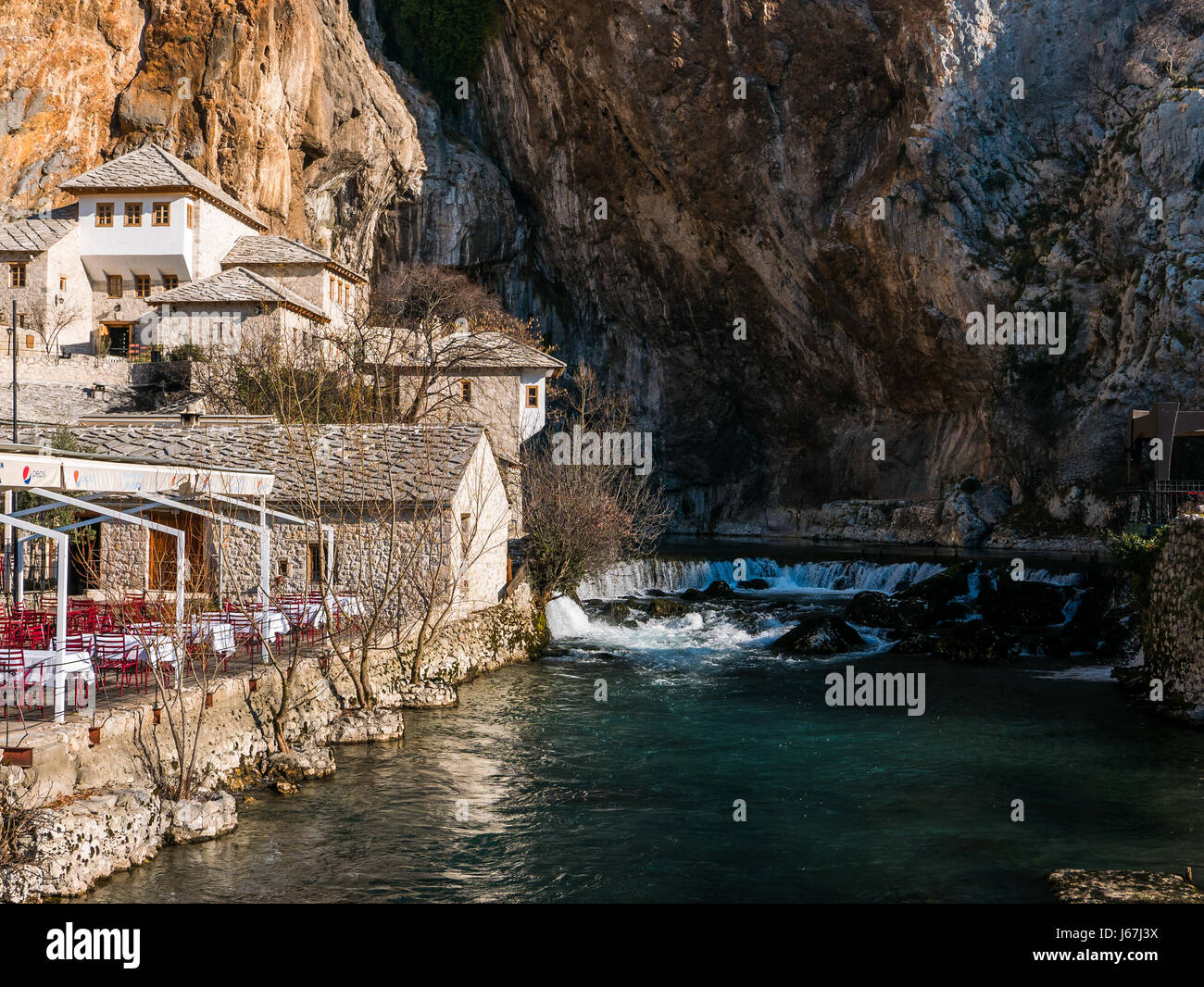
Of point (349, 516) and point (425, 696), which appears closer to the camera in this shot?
point (425, 696)

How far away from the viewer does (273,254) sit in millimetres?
44438

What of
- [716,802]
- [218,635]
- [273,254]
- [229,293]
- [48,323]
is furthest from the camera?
[273,254]

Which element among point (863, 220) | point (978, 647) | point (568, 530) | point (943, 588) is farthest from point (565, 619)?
point (863, 220)

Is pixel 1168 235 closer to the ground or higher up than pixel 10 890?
higher up

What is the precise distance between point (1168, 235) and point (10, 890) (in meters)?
41.1

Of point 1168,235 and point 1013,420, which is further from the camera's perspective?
point 1013,420

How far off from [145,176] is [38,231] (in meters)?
5.06

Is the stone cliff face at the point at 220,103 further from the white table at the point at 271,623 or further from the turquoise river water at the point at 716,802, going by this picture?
the turquoise river water at the point at 716,802

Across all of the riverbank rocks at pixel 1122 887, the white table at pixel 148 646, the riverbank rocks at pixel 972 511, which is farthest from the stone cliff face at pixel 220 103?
the riverbank rocks at pixel 1122 887

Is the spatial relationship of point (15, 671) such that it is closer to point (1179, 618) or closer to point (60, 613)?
point (60, 613)
